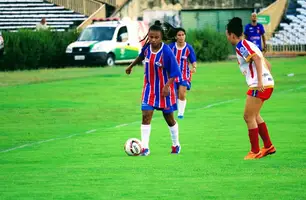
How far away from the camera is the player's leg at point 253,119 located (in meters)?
13.8

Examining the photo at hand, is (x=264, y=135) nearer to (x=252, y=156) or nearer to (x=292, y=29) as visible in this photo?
(x=252, y=156)

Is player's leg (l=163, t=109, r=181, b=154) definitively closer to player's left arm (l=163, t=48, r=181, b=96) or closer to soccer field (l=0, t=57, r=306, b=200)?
soccer field (l=0, t=57, r=306, b=200)

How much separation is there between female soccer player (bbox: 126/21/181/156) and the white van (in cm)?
3264

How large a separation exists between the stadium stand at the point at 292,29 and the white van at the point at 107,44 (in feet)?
36.4

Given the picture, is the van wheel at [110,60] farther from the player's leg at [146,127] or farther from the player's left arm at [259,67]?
the player's left arm at [259,67]

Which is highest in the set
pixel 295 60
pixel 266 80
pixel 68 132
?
pixel 266 80

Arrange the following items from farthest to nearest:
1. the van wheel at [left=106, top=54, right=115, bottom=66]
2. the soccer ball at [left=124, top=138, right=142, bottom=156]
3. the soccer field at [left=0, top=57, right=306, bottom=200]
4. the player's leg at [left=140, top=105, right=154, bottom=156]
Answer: the van wheel at [left=106, top=54, right=115, bottom=66], the player's leg at [left=140, top=105, right=154, bottom=156], the soccer ball at [left=124, top=138, right=142, bottom=156], the soccer field at [left=0, top=57, right=306, bottom=200]

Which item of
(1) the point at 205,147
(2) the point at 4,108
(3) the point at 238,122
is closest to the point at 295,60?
(2) the point at 4,108

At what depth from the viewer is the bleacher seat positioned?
6400 cm

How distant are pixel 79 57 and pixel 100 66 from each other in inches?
40.4

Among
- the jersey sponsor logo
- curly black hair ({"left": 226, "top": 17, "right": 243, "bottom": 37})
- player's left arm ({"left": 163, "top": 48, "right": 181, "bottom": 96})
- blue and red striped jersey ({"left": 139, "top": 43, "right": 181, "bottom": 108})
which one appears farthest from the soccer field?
curly black hair ({"left": 226, "top": 17, "right": 243, "bottom": 37})

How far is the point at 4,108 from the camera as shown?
81.8 ft

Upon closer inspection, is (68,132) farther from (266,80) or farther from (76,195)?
(76,195)

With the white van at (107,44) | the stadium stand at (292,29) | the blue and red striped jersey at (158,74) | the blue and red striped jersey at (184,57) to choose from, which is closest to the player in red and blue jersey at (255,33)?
the blue and red striped jersey at (184,57)
